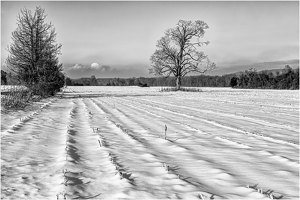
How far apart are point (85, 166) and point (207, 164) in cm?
170

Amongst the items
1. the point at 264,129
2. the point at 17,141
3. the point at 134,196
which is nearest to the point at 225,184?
the point at 134,196

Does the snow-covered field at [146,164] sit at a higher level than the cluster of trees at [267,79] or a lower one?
lower

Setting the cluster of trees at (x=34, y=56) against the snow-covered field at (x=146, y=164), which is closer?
the snow-covered field at (x=146, y=164)

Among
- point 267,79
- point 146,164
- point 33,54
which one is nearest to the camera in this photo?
point 146,164

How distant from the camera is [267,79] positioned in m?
73.5

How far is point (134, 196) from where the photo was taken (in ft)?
10.1

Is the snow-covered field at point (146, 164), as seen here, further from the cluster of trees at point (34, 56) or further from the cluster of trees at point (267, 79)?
the cluster of trees at point (267, 79)

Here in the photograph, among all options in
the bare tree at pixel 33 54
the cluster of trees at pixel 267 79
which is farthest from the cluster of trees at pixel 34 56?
the cluster of trees at pixel 267 79

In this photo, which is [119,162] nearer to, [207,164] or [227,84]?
[207,164]

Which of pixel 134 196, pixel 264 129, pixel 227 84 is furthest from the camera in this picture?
pixel 227 84

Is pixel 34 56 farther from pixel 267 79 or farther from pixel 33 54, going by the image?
pixel 267 79

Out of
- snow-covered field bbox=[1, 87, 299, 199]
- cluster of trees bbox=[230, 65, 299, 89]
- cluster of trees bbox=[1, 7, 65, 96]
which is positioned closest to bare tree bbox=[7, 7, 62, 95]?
cluster of trees bbox=[1, 7, 65, 96]

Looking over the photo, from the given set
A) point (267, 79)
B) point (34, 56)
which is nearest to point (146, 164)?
point (34, 56)

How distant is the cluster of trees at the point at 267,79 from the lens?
221ft
